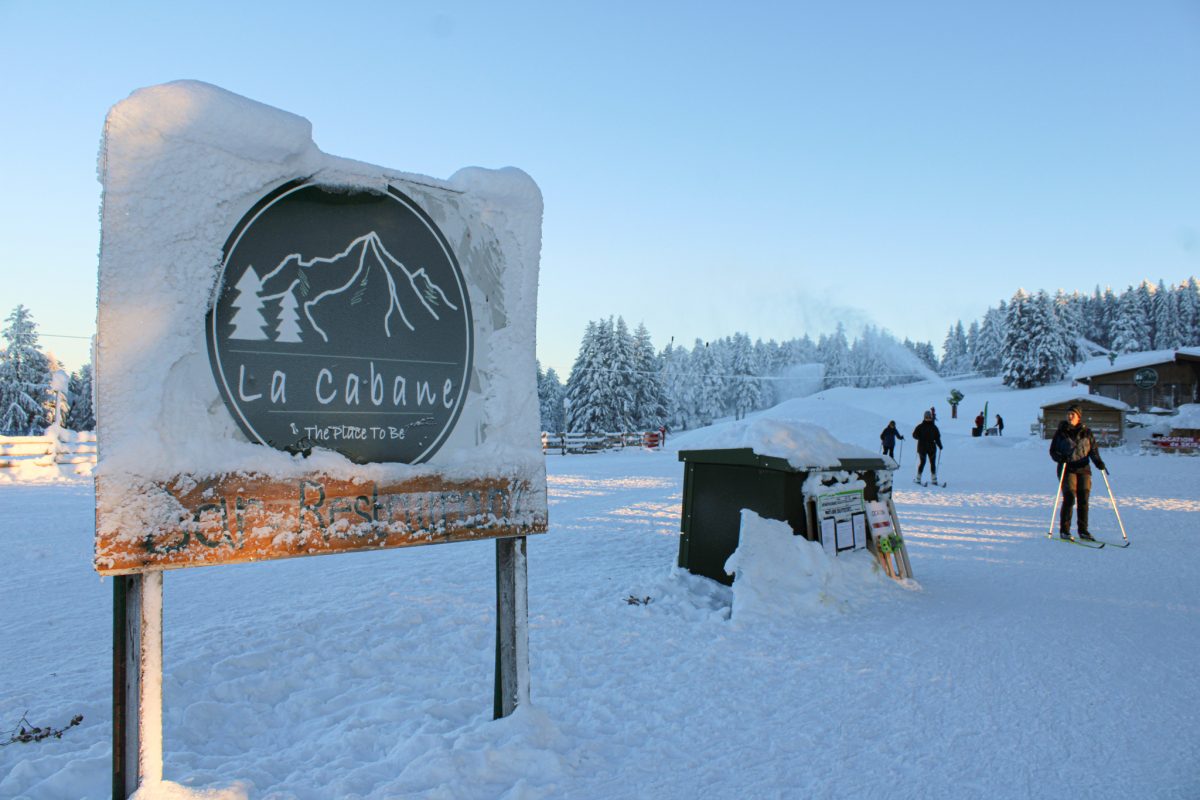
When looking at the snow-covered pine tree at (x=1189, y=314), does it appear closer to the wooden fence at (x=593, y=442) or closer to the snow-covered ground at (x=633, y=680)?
the wooden fence at (x=593, y=442)

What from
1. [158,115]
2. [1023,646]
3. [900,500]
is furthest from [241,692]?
[900,500]

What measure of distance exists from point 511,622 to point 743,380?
91.2 metres

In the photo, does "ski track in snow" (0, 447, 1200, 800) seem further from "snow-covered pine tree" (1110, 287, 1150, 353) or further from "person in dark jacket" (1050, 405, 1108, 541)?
"snow-covered pine tree" (1110, 287, 1150, 353)

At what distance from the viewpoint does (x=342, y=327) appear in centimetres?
274

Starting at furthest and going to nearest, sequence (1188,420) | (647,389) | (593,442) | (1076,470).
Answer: (647,389) → (593,442) → (1188,420) → (1076,470)

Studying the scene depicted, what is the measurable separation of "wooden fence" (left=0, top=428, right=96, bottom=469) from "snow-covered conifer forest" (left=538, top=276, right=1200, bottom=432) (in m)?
17.8

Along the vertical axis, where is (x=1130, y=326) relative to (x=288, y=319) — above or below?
above

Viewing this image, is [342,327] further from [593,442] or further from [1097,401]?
[1097,401]

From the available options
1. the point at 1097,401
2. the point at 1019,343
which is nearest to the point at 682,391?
the point at 1019,343

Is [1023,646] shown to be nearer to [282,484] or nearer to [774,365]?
[282,484]

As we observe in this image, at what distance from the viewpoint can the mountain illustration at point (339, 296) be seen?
2.58 meters

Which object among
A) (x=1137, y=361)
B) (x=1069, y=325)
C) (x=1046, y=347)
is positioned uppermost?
(x=1069, y=325)

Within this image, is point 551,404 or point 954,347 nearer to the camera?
point 551,404

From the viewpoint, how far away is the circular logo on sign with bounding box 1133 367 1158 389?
1545 inches
